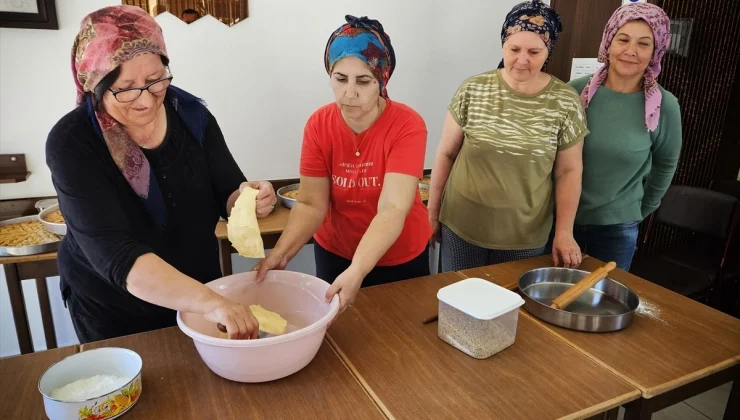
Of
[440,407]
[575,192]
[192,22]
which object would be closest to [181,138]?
[440,407]

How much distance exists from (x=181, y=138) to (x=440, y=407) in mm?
914

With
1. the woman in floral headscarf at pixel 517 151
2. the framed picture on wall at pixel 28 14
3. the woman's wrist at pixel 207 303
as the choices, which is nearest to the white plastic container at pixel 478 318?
the woman's wrist at pixel 207 303

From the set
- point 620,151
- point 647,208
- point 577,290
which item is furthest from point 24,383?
point 647,208

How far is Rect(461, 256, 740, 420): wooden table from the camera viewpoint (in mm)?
1113

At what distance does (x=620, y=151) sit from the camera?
1.88 m

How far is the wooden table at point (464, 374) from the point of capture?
3.30ft

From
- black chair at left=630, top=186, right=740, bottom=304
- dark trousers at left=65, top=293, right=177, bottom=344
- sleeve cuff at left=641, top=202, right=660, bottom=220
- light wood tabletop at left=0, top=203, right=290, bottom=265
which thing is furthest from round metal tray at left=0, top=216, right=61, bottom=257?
black chair at left=630, top=186, right=740, bottom=304

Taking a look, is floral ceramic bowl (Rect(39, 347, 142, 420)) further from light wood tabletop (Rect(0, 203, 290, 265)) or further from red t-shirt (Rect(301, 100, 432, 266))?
light wood tabletop (Rect(0, 203, 290, 265))

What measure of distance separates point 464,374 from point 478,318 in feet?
0.42

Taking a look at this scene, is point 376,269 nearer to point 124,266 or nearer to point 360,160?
point 360,160

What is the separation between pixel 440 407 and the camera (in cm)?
100

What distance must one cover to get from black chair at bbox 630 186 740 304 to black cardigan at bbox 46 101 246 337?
7.30 feet

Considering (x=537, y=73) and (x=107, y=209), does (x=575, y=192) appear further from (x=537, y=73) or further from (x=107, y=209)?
(x=107, y=209)

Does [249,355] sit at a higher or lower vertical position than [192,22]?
lower
